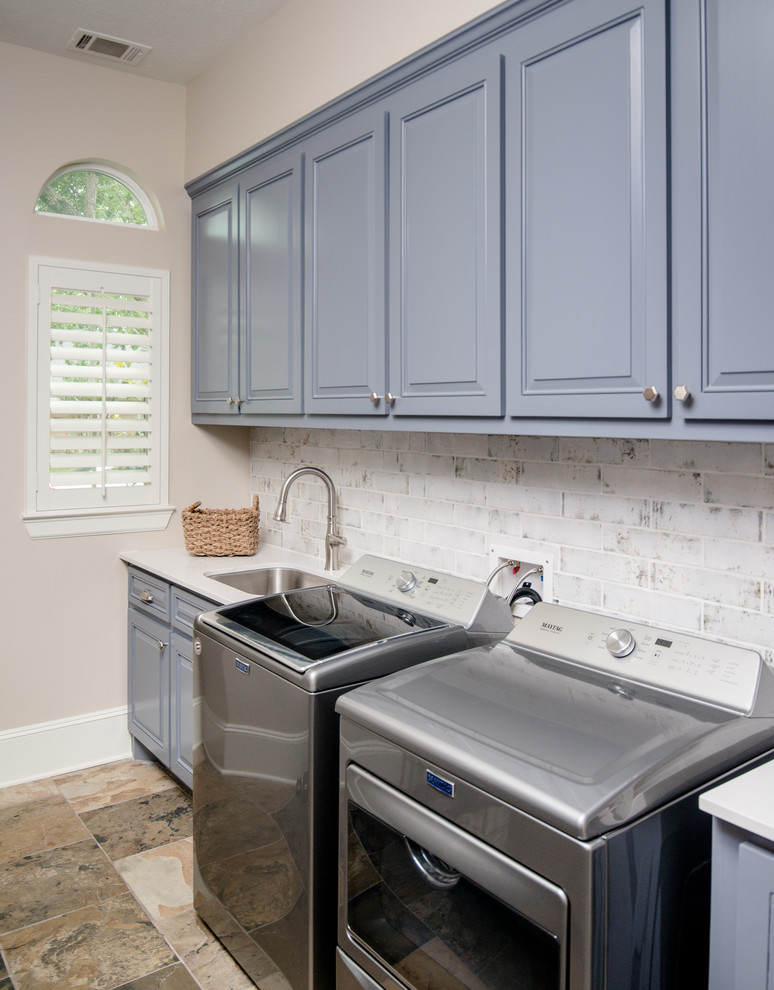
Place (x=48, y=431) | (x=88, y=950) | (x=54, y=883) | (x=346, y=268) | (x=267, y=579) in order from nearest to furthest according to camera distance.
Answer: (x=88, y=950), (x=346, y=268), (x=54, y=883), (x=267, y=579), (x=48, y=431)

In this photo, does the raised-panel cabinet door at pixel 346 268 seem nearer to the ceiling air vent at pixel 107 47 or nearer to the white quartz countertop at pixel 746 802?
the ceiling air vent at pixel 107 47

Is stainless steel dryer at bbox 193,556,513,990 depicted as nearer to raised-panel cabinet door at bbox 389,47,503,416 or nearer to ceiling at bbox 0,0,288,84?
raised-panel cabinet door at bbox 389,47,503,416

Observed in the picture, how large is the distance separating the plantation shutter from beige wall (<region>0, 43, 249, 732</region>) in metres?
0.09

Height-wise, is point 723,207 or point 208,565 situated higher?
point 723,207

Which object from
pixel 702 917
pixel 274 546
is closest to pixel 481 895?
pixel 702 917

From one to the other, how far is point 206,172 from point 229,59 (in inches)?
16.7

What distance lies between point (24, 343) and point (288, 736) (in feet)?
6.83

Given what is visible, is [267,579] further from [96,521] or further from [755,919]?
[755,919]

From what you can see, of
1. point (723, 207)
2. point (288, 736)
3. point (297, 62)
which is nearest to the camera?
point (723, 207)

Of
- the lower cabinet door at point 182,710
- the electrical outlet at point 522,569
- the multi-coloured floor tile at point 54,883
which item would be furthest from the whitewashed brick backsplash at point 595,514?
the multi-coloured floor tile at point 54,883

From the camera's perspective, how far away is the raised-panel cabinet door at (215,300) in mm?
3068

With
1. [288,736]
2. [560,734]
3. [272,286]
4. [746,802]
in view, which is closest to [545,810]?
[560,734]

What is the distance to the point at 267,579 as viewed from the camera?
306 centimetres

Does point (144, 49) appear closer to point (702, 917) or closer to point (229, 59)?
point (229, 59)
